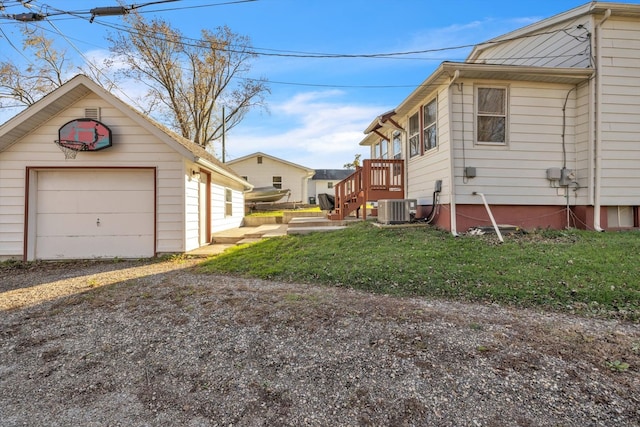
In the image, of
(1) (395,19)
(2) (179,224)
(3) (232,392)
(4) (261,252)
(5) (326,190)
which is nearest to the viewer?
(3) (232,392)

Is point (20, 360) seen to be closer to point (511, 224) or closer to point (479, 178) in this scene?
point (479, 178)

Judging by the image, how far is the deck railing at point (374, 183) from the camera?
8.72 m

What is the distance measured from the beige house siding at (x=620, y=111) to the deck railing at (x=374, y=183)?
460cm

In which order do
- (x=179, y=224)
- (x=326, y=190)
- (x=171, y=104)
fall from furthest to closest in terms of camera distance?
(x=326, y=190) → (x=171, y=104) → (x=179, y=224)

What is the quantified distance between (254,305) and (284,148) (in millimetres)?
24310

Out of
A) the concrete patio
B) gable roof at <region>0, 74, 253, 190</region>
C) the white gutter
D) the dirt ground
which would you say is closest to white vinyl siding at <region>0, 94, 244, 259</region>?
gable roof at <region>0, 74, 253, 190</region>

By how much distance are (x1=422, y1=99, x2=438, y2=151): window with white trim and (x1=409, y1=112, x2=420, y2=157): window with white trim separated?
1.26 feet

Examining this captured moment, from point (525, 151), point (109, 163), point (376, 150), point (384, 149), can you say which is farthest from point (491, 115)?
point (109, 163)

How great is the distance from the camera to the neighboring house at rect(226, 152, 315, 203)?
24875mm

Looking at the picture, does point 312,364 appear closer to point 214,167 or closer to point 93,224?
point 93,224

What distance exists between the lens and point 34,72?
16938 mm

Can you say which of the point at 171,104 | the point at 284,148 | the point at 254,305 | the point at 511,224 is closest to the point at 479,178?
the point at 511,224

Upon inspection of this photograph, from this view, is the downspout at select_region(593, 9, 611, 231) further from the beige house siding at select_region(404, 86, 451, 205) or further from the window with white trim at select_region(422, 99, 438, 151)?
the window with white trim at select_region(422, 99, 438, 151)

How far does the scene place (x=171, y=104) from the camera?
20.5 m
